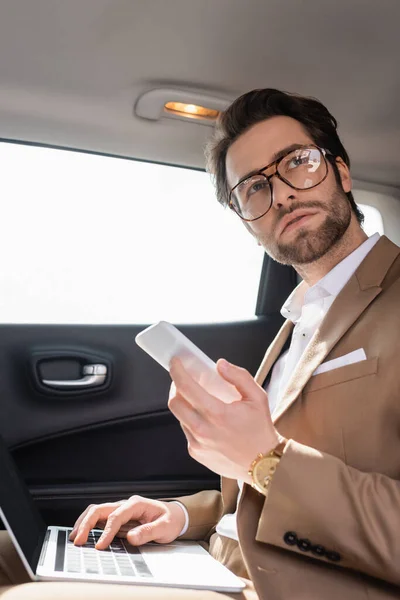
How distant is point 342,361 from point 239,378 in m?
0.31

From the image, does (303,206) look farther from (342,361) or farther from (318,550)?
(318,550)

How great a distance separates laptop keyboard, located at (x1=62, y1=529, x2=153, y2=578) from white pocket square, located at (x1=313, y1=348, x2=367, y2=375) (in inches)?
20.0

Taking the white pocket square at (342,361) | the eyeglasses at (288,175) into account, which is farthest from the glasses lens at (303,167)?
the white pocket square at (342,361)

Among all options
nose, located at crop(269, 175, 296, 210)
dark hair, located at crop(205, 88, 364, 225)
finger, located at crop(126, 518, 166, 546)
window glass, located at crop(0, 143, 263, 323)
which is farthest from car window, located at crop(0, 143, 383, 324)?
finger, located at crop(126, 518, 166, 546)

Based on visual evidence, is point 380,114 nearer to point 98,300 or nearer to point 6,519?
point 98,300

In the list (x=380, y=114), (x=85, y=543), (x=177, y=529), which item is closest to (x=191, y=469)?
(x=177, y=529)

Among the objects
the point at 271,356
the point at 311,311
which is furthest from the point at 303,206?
the point at 271,356

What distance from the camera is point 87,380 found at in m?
2.15

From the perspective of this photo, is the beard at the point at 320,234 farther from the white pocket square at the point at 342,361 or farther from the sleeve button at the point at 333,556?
the sleeve button at the point at 333,556

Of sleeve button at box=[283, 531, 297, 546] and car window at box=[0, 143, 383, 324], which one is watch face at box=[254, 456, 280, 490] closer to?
sleeve button at box=[283, 531, 297, 546]

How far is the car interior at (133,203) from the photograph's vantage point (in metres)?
1.60

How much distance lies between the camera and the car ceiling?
153 centimetres

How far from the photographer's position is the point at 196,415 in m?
1.11

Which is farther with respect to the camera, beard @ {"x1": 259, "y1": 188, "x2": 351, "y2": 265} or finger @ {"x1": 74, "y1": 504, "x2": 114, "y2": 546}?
beard @ {"x1": 259, "y1": 188, "x2": 351, "y2": 265}
